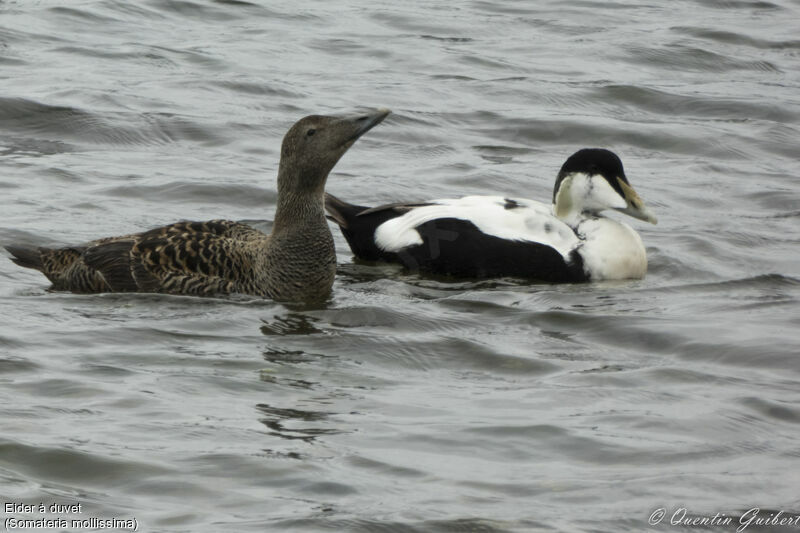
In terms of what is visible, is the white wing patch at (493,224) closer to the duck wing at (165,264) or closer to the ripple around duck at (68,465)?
the duck wing at (165,264)

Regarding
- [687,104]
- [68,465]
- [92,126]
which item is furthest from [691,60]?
[68,465]

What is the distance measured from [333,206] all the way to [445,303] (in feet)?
3.87

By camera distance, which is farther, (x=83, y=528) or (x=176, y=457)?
(x=176, y=457)

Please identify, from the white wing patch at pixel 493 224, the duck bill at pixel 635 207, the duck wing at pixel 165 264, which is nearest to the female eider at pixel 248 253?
the duck wing at pixel 165 264

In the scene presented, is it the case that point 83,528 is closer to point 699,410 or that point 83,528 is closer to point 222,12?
point 699,410

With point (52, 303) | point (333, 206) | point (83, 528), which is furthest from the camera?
point (333, 206)

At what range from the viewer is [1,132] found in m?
10.4

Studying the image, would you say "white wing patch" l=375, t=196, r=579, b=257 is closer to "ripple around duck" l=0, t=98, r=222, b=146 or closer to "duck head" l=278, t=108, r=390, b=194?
"duck head" l=278, t=108, r=390, b=194

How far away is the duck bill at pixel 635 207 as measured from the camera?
8156mm

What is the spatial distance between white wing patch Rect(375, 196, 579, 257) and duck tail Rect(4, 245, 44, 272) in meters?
1.87

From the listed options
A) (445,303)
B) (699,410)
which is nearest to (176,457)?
(699,410)

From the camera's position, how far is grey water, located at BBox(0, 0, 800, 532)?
15.8 ft

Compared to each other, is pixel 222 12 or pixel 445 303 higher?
pixel 222 12

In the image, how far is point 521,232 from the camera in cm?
801
